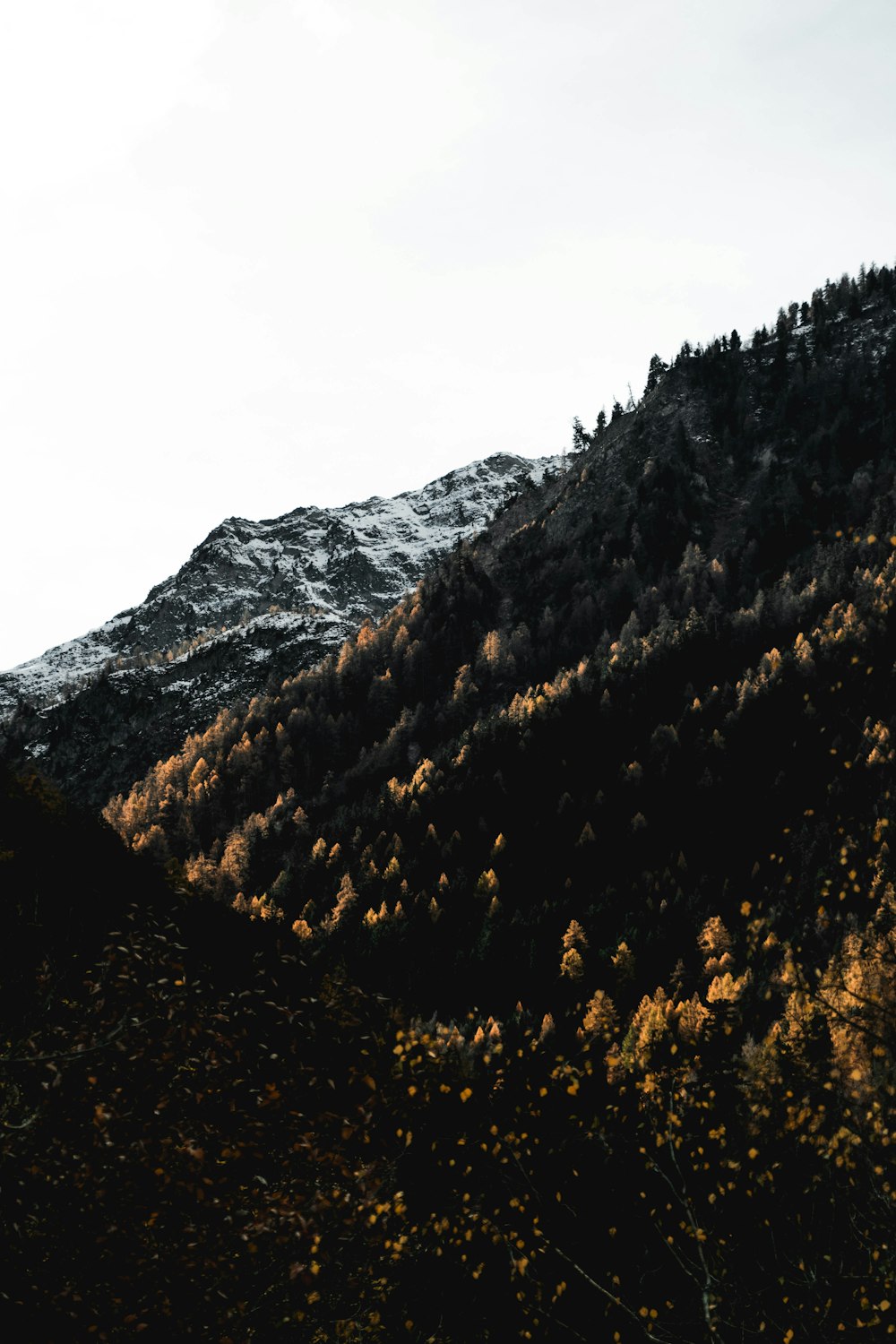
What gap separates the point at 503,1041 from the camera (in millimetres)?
82312

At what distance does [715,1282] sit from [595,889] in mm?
137289

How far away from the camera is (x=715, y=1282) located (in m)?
10.4

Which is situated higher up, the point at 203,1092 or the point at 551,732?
the point at 203,1092

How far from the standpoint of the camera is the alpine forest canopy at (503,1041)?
12.3 metres

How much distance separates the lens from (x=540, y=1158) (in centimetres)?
Result: 2986

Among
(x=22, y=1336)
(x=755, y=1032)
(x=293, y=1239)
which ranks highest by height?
(x=22, y=1336)

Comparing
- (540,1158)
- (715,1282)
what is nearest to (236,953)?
(540,1158)

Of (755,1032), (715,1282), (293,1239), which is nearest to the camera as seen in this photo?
(715,1282)

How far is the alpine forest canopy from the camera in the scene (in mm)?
12305

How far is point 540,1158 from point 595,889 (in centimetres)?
11636

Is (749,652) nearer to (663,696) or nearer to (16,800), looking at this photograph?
(663,696)

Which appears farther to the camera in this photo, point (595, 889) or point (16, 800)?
point (595, 889)

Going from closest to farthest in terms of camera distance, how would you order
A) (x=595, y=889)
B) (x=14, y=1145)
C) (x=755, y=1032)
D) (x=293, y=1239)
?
(x=14, y=1145)
(x=293, y=1239)
(x=755, y=1032)
(x=595, y=889)

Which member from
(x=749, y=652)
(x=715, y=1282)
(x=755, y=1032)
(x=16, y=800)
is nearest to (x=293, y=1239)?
(x=715, y=1282)
